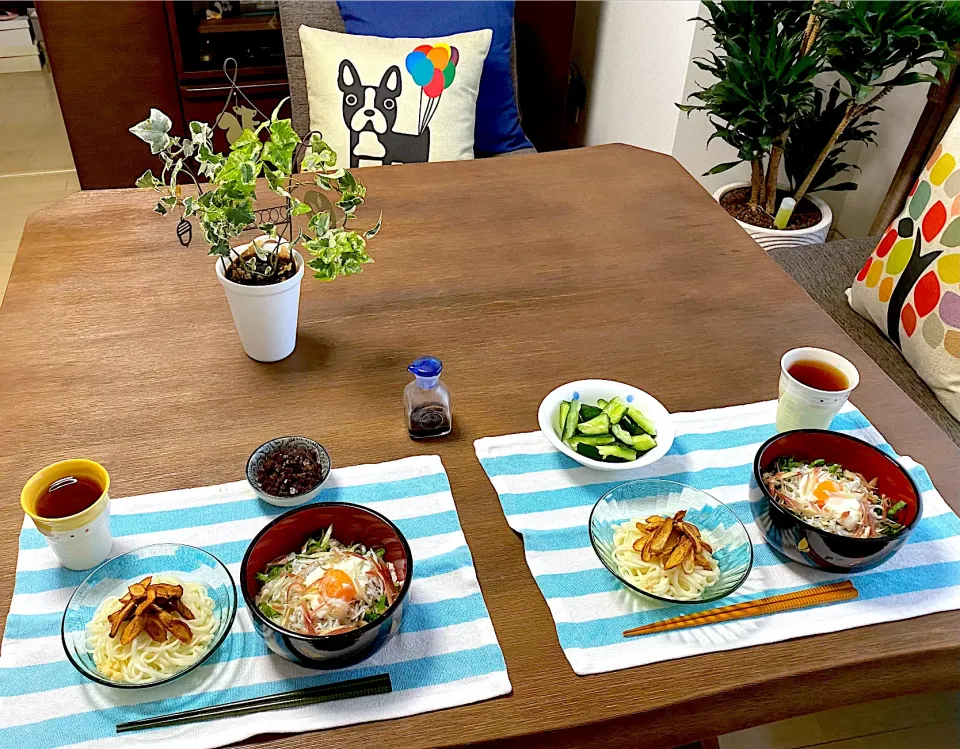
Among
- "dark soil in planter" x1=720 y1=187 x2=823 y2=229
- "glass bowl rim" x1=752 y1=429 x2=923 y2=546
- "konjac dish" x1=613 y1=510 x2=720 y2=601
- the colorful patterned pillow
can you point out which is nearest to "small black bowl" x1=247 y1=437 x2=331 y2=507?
"konjac dish" x1=613 y1=510 x2=720 y2=601

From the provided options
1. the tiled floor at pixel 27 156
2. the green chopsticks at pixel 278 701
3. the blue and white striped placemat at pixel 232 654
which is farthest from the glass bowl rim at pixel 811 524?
the tiled floor at pixel 27 156

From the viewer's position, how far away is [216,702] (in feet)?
2.35

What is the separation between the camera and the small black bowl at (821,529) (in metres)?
0.81

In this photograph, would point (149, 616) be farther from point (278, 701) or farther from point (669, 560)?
point (669, 560)

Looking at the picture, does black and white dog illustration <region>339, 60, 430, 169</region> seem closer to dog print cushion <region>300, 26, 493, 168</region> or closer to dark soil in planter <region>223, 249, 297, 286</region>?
dog print cushion <region>300, 26, 493, 168</region>

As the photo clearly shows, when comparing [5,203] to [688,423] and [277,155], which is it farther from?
[688,423]

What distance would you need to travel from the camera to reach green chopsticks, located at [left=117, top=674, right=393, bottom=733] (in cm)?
70

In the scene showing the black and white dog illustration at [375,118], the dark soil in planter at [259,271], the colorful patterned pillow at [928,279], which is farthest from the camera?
the black and white dog illustration at [375,118]

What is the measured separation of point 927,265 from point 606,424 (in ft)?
2.86

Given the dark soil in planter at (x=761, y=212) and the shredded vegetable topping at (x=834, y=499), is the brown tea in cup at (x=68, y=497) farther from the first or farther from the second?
the dark soil in planter at (x=761, y=212)

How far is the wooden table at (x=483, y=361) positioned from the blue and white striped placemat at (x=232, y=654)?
0.02 meters

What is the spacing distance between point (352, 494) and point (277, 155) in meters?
0.40

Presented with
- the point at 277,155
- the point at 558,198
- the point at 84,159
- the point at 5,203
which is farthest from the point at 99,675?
the point at 5,203

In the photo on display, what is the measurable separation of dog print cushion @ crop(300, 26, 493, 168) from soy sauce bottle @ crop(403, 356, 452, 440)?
1178 millimetres
